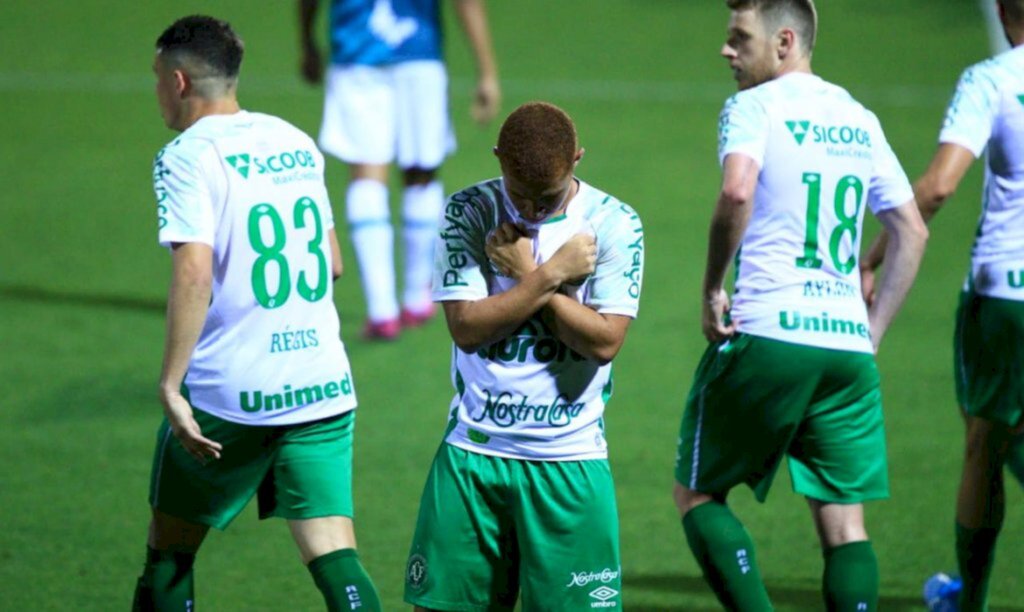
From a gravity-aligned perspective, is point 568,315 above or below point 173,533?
above

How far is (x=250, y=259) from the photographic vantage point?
4.50 metres

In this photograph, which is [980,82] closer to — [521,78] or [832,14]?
[521,78]

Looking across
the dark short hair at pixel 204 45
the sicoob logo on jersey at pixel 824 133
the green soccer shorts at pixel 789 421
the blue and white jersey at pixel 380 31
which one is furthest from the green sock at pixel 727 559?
the blue and white jersey at pixel 380 31

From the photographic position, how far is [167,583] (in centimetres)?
465

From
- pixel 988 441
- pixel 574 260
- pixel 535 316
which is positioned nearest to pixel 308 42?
pixel 988 441

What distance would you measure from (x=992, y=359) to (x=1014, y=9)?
3.50 feet

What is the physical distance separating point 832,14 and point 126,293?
1061 cm

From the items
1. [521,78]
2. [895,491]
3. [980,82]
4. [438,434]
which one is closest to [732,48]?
[980,82]

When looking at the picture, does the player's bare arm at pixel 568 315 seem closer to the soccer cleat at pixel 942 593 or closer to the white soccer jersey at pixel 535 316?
the white soccer jersey at pixel 535 316

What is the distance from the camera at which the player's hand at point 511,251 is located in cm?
399

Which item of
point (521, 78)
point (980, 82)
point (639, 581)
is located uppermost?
point (521, 78)

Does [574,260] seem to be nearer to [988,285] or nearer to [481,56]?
[988,285]

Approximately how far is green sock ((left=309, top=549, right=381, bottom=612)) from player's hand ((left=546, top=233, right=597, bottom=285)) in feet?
3.63

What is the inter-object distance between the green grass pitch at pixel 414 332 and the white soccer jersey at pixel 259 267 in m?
1.37
